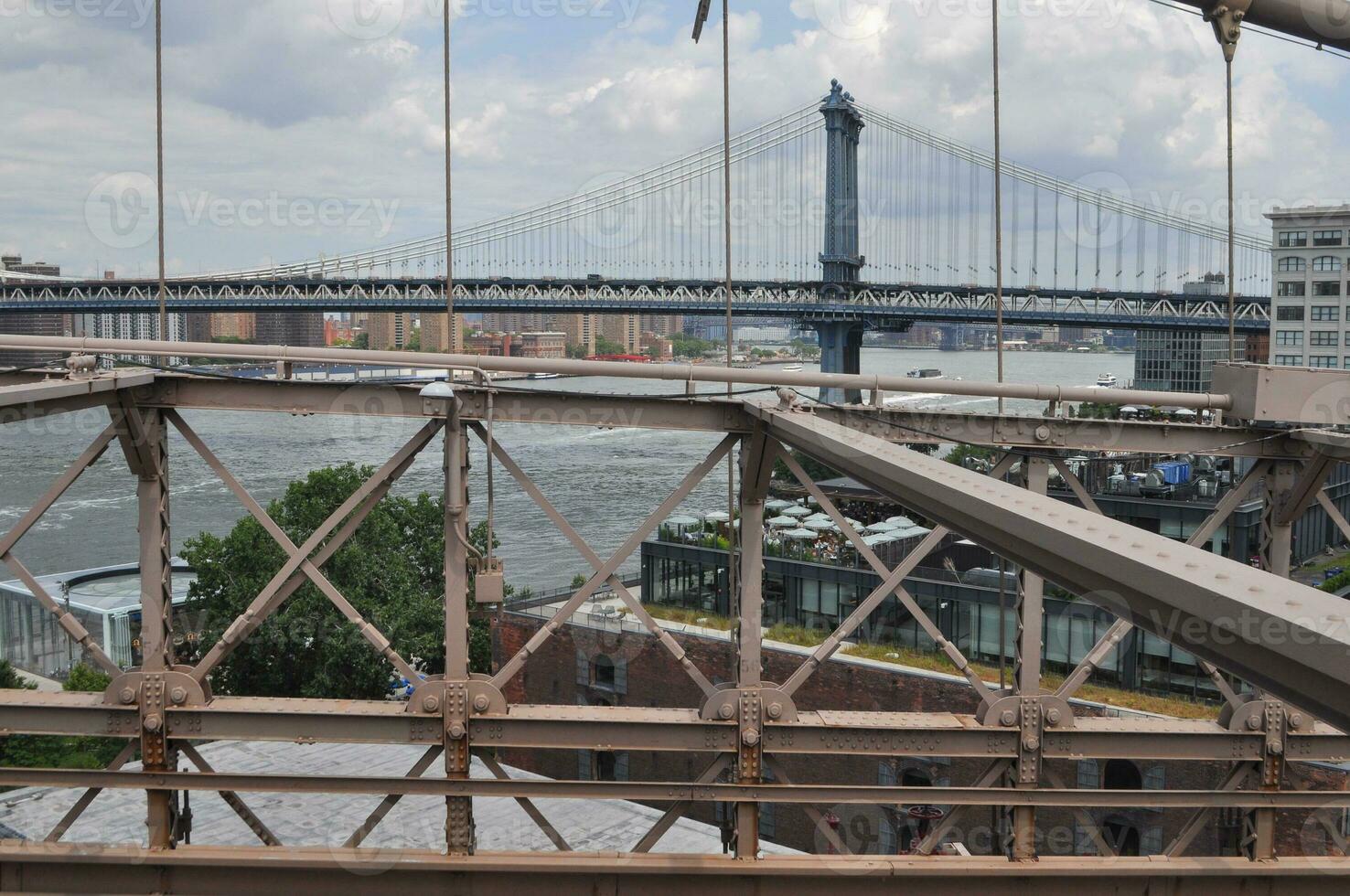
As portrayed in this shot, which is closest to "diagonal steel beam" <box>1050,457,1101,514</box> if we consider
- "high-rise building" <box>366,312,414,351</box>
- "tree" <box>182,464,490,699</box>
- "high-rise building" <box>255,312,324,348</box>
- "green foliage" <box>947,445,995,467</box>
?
"tree" <box>182,464,490,699</box>

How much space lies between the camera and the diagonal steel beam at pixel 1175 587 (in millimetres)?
1675

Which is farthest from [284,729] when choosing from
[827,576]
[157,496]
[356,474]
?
[356,474]

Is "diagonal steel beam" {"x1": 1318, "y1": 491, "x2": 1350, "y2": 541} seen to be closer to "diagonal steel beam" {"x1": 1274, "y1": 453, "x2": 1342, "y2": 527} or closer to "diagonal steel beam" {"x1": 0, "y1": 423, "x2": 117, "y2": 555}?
"diagonal steel beam" {"x1": 1274, "y1": 453, "x2": 1342, "y2": 527}

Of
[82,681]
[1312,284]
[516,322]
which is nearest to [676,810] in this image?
[82,681]

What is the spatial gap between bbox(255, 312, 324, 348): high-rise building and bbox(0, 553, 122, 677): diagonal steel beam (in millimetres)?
16969

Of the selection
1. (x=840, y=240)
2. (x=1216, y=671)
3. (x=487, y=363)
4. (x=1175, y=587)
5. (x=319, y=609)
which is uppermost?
(x=840, y=240)

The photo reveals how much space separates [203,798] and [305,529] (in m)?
8.55

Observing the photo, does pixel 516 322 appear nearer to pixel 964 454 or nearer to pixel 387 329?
pixel 387 329

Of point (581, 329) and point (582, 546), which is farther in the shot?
point (581, 329)

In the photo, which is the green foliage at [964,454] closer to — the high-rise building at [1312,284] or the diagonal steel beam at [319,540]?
the high-rise building at [1312,284]

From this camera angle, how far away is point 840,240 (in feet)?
127

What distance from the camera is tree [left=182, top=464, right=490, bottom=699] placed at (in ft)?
75.1

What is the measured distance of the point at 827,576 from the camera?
21.3 meters

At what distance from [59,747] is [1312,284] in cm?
4897
